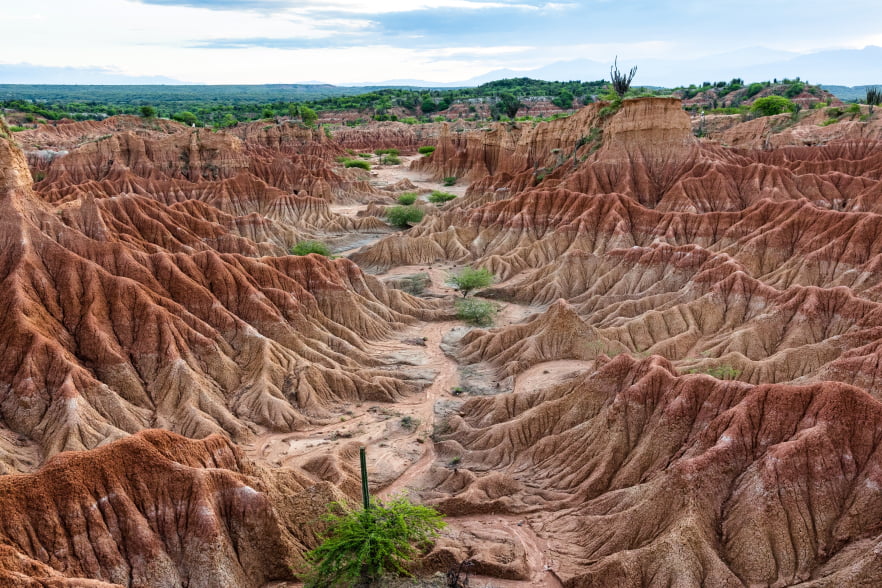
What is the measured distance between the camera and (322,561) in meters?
26.0

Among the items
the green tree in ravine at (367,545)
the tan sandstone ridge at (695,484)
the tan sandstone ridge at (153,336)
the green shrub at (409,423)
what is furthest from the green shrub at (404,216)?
the green tree in ravine at (367,545)

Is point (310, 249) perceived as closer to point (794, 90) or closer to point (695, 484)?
point (695, 484)

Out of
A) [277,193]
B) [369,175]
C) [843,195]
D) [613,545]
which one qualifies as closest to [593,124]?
[843,195]

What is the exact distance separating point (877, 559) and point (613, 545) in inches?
396

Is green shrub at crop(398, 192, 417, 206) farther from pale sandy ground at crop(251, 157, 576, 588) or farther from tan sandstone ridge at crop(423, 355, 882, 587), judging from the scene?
tan sandstone ridge at crop(423, 355, 882, 587)

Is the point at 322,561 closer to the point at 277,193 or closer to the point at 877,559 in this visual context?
the point at 877,559

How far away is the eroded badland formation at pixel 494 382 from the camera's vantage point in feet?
80.3

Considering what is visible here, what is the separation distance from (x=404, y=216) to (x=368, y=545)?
274 feet

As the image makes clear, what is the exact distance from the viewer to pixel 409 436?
1661 inches

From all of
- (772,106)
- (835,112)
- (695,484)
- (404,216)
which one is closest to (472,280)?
(404,216)

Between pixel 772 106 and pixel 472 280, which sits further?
pixel 772 106

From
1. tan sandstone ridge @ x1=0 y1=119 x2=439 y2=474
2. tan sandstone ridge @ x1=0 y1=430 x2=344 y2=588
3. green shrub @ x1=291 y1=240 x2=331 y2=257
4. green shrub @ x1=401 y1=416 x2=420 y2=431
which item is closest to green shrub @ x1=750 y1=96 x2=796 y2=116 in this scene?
green shrub @ x1=291 y1=240 x2=331 y2=257

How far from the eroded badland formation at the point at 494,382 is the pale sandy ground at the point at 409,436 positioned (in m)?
0.20

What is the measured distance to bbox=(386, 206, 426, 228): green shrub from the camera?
346 feet
